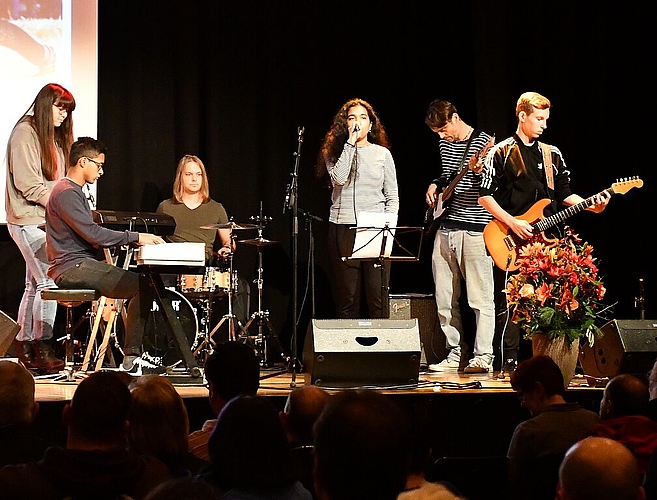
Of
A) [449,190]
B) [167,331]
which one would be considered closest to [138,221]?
[167,331]

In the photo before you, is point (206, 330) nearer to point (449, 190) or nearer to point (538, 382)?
point (449, 190)

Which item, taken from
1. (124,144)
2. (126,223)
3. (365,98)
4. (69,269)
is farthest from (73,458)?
(365,98)

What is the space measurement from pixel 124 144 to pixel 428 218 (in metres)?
2.65

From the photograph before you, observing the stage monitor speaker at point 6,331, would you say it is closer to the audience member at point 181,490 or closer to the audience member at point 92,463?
the audience member at point 92,463

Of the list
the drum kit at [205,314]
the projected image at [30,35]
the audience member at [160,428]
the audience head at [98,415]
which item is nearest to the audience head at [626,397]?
the audience member at [160,428]

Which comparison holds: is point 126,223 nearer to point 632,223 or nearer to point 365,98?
point 365,98

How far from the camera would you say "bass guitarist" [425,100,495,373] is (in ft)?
21.9

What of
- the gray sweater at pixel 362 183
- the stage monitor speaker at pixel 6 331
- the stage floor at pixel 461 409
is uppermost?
the gray sweater at pixel 362 183

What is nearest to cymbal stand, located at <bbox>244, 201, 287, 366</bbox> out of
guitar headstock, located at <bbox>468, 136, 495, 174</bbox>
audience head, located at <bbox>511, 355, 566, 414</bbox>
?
guitar headstock, located at <bbox>468, 136, 495, 174</bbox>

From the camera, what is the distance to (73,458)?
229cm

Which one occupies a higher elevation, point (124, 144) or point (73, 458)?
point (124, 144)

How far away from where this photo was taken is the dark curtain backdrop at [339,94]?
7.54 m

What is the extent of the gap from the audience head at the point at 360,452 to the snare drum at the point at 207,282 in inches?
225

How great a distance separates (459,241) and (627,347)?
1653 millimetres
